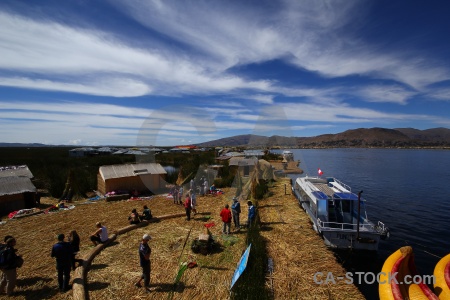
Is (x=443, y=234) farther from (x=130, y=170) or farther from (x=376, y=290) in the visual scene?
(x=130, y=170)

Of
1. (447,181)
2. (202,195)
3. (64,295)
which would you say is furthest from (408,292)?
(447,181)

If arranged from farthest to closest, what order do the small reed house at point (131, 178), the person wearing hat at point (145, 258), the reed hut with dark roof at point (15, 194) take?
the small reed house at point (131, 178) → the reed hut with dark roof at point (15, 194) → the person wearing hat at point (145, 258)

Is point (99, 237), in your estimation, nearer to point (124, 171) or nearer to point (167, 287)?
point (167, 287)

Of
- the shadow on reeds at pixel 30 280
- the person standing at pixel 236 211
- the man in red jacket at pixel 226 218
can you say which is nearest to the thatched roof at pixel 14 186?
the shadow on reeds at pixel 30 280

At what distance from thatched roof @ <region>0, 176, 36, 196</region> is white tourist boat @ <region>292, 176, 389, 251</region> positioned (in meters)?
22.2

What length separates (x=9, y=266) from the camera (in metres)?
7.63

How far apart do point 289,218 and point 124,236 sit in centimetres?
1077

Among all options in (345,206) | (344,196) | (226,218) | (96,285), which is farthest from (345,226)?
(96,285)

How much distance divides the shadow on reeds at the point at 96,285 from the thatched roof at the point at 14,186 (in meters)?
15.1

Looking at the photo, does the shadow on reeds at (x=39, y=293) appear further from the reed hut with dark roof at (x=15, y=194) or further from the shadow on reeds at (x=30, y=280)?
the reed hut with dark roof at (x=15, y=194)

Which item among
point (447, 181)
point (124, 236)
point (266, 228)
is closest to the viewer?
point (124, 236)

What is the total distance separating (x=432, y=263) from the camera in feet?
48.0

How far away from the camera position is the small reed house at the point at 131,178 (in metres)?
22.6

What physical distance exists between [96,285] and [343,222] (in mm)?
13832
